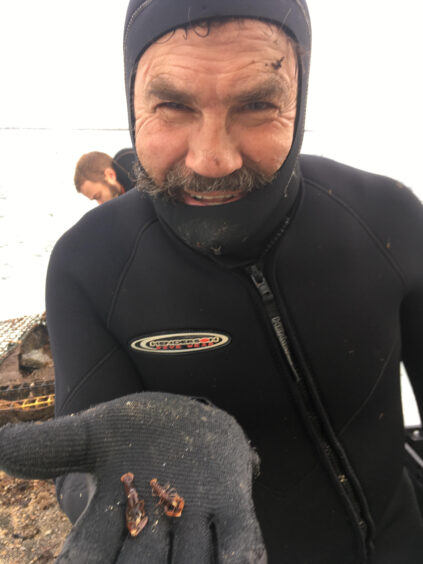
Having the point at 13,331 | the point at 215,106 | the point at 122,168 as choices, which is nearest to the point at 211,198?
the point at 215,106

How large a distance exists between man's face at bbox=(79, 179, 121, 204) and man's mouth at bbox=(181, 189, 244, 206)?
2980 millimetres

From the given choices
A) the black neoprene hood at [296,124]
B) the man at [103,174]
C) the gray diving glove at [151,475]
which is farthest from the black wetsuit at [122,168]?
the gray diving glove at [151,475]

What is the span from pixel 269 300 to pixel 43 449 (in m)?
0.57

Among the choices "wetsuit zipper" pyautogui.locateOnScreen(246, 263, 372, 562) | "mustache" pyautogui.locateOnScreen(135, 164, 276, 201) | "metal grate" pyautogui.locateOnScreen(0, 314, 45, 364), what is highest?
"mustache" pyautogui.locateOnScreen(135, 164, 276, 201)

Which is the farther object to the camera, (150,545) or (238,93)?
(238,93)

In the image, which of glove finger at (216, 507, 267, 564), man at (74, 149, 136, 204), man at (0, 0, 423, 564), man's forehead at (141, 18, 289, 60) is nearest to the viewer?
glove finger at (216, 507, 267, 564)

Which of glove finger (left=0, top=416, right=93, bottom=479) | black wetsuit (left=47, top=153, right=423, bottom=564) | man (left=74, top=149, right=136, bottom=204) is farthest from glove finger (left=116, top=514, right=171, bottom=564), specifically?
man (left=74, top=149, right=136, bottom=204)

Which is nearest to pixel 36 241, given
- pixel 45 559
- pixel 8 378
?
pixel 8 378

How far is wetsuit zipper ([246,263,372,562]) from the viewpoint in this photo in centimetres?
93

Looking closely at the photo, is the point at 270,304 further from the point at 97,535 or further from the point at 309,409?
the point at 97,535

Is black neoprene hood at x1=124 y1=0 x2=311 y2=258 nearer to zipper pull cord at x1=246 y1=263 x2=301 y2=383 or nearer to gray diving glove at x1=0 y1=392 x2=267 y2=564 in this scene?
zipper pull cord at x1=246 y1=263 x2=301 y2=383

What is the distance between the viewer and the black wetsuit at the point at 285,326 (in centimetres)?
94

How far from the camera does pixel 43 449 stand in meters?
0.62

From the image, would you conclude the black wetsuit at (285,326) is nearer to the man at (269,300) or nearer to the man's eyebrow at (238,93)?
the man at (269,300)
